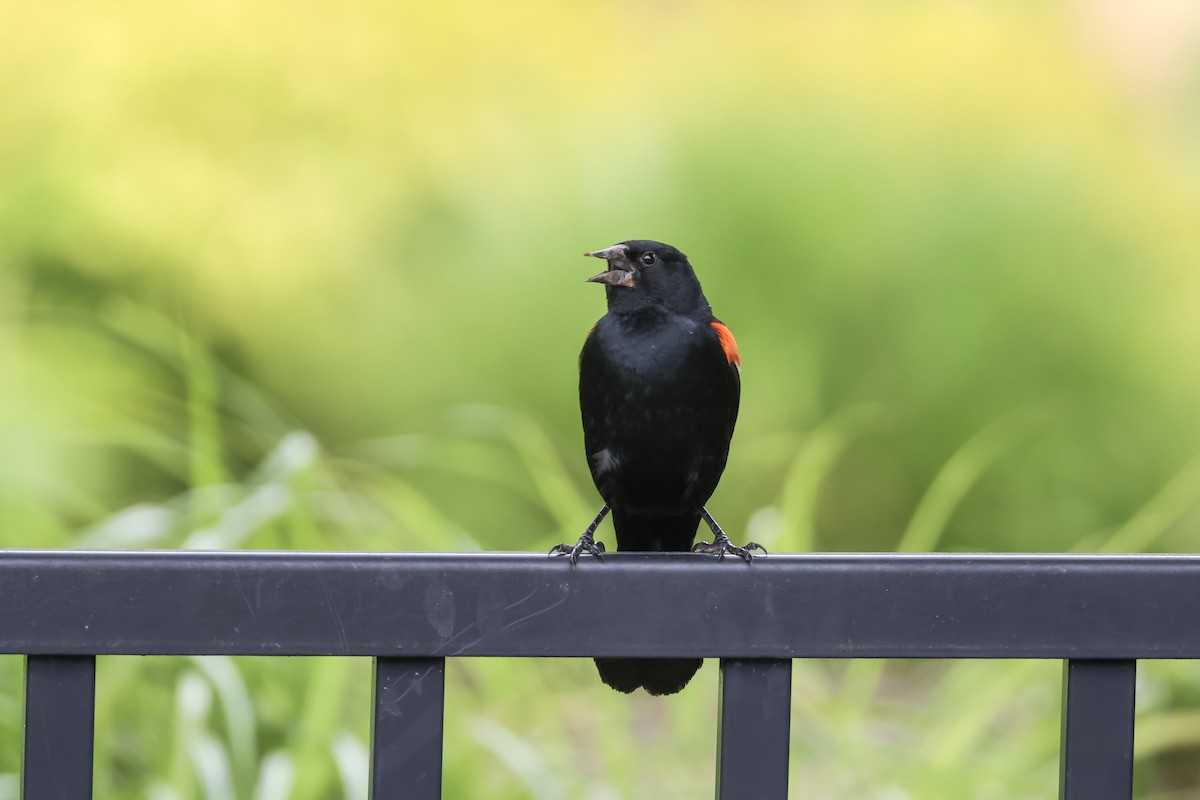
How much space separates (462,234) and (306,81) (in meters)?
0.89

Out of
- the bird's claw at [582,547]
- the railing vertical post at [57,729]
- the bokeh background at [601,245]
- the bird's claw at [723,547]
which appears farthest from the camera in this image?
the bokeh background at [601,245]

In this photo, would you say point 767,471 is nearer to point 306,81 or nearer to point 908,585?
point 306,81

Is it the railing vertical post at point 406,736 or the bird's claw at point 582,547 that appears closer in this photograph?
the railing vertical post at point 406,736

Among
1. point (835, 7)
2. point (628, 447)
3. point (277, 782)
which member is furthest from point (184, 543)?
point (835, 7)

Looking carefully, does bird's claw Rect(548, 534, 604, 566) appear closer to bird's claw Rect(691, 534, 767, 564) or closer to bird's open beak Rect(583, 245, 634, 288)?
bird's claw Rect(691, 534, 767, 564)

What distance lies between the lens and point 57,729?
1.08 metres

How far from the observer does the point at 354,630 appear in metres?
1.11

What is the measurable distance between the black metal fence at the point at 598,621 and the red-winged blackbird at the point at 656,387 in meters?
0.65

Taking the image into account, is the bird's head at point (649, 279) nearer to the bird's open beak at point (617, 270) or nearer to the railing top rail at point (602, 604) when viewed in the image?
the bird's open beak at point (617, 270)

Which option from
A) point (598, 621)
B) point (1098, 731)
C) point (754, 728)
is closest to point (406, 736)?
point (598, 621)

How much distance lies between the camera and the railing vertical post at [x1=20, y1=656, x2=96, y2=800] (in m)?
1.07

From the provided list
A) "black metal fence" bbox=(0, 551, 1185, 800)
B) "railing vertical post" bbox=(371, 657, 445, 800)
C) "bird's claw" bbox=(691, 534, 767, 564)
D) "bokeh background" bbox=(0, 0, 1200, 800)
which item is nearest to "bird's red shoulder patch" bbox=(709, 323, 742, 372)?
"bird's claw" bbox=(691, 534, 767, 564)

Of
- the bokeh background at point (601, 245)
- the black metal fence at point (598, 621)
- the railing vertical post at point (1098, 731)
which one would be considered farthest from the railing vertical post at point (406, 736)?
the bokeh background at point (601, 245)

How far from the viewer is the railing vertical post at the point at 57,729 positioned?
107cm
